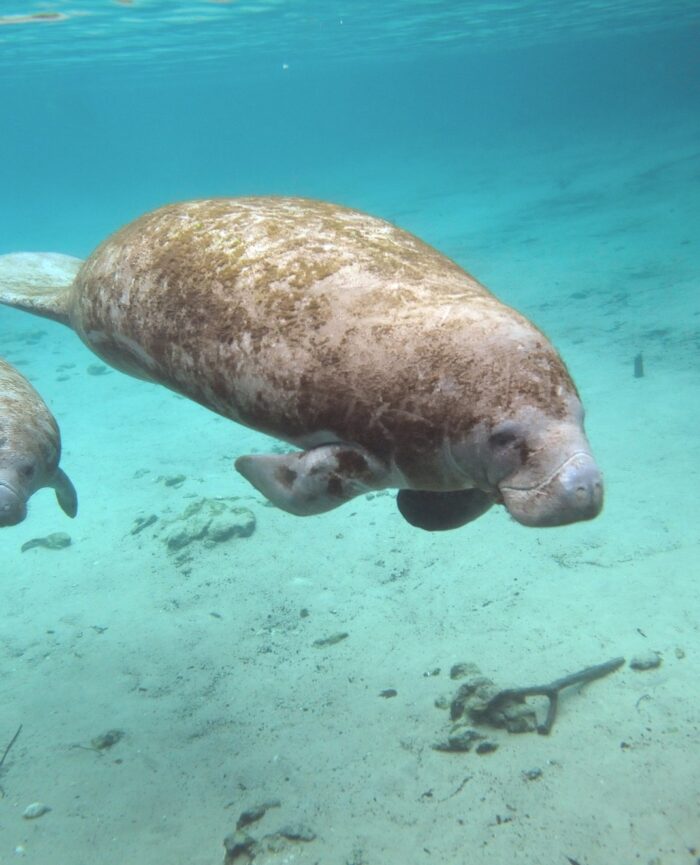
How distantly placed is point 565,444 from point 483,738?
11.6ft

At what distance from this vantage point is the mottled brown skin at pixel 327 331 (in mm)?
2848

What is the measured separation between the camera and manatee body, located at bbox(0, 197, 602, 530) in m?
2.76

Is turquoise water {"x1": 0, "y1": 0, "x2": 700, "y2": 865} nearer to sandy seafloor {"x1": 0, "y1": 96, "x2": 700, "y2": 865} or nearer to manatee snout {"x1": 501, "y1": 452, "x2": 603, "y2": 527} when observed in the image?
sandy seafloor {"x1": 0, "y1": 96, "x2": 700, "y2": 865}

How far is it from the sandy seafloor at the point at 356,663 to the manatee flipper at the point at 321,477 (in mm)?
2911

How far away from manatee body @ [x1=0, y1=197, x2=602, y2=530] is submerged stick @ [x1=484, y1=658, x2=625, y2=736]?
275 cm

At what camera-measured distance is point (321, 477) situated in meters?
3.02

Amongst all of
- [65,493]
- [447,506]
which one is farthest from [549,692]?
[65,493]

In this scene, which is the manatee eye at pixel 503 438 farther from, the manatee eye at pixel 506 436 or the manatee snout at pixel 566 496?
the manatee snout at pixel 566 496

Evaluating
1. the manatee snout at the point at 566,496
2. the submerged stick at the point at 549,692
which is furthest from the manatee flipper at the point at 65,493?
the manatee snout at the point at 566,496

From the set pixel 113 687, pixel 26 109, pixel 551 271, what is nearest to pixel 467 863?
pixel 113 687

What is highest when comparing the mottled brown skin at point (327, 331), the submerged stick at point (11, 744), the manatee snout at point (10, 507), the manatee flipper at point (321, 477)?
the mottled brown skin at point (327, 331)

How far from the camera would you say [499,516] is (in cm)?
865

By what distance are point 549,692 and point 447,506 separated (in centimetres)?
284

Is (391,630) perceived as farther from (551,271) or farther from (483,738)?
(551,271)
